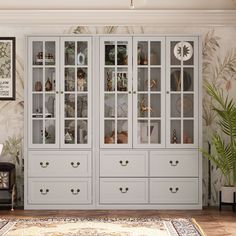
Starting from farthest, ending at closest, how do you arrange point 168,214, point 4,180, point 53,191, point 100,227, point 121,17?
point 121,17
point 53,191
point 4,180
point 168,214
point 100,227

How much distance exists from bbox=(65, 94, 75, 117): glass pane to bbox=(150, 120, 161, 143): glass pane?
95 cm

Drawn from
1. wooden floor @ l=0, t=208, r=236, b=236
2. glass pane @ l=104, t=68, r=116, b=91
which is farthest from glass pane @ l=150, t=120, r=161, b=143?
wooden floor @ l=0, t=208, r=236, b=236

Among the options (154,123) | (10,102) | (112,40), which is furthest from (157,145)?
(10,102)

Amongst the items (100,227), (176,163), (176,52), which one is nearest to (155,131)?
(176,163)

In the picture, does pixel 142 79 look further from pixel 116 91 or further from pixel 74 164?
pixel 74 164

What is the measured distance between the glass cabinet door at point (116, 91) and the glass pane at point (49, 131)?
0.58 meters

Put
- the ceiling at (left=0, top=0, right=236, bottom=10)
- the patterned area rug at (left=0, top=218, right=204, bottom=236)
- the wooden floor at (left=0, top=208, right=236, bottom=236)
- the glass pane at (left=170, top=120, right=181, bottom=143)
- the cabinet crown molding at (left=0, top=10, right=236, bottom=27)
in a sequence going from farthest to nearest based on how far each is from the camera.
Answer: the cabinet crown molding at (left=0, top=10, right=236, bottom=27) → the glass pane at (left=170, top=120, right=181, bottom=143) → the ceiling at (left=0, top=0, right=236, bottom=10) → the wooden floor at (left=0, top=208, right=236, bottom=236) → the patterned area rug at (left=0, top=218, right=204, bottom=236)

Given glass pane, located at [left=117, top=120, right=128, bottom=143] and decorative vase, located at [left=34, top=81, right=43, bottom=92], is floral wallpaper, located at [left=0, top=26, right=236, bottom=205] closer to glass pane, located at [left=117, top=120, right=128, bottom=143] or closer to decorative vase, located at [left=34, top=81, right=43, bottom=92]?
decorative vase, located at [left=34, top=81, right=43, bottom=92]

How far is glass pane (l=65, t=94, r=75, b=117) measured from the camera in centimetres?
770

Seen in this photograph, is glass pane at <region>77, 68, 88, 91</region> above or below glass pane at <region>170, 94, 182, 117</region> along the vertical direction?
above

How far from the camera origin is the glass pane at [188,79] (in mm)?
7688

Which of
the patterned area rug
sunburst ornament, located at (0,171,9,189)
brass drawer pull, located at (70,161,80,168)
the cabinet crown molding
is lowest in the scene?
the patterned area rug

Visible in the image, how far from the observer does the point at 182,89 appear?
768cm

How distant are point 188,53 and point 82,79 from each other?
51.1 inches
